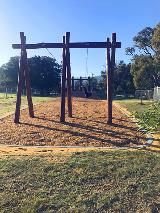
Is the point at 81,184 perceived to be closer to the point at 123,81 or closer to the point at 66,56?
the point at 66,56

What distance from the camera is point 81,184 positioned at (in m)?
7.14

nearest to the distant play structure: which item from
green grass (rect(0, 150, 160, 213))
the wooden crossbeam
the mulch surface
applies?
the wooden crossbeam

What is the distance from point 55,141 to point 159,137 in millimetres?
3006

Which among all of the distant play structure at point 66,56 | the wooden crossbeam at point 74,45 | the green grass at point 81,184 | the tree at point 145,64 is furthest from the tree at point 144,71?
the green grass at point 81,184

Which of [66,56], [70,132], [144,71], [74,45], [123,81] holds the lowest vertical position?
[70,132]

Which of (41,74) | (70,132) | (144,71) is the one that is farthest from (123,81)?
(70,132)

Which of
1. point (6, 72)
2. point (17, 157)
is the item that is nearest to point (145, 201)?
point (17, 157)

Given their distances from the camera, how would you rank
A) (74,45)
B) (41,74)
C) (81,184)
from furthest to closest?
(41,74)
(74,45)
(81,184)

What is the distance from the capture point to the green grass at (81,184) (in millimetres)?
6340

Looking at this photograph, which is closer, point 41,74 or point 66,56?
point 66,56

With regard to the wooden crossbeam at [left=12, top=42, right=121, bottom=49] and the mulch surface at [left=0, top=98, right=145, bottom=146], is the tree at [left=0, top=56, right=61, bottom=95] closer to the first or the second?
the wooden crossbeam at [left=12, top=42, right=121, bottom=49]

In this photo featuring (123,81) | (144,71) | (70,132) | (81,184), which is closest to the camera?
(81,184)

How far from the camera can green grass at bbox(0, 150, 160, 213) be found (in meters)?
6.34

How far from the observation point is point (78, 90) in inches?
1973
